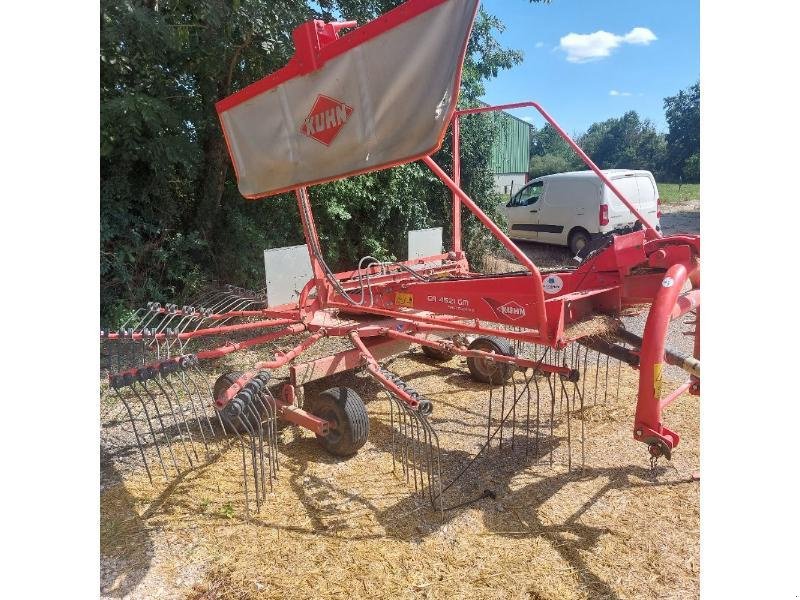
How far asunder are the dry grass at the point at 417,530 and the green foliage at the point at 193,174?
3523 mm

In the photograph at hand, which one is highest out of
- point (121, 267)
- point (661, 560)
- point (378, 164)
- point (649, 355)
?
point (378, 164)

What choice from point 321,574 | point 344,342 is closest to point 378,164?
point 321,574

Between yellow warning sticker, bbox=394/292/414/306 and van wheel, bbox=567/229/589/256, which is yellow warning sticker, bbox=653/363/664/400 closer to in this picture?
yellow warning sticker, bbox=394/292/414/306

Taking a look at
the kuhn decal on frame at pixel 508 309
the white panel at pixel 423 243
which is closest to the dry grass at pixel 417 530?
the kuhn decal on frame at pixel 508 309

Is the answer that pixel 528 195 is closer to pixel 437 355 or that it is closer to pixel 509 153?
pixel 509 153

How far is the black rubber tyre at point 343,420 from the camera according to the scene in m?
3.29

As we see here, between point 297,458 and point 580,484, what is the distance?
1.69 meters

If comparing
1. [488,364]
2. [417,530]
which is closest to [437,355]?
[488,364]

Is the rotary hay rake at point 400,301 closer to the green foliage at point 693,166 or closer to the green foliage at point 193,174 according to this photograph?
the green foliage at point 693,166

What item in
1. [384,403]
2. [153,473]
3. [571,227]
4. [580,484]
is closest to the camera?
[580,484]

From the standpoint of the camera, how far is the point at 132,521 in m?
2.75

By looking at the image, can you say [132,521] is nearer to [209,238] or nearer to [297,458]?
[297,458]

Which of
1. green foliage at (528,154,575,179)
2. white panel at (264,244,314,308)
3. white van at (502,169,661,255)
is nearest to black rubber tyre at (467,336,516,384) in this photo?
white panel at (264,244,314,308)

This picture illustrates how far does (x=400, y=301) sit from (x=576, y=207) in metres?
7.77
